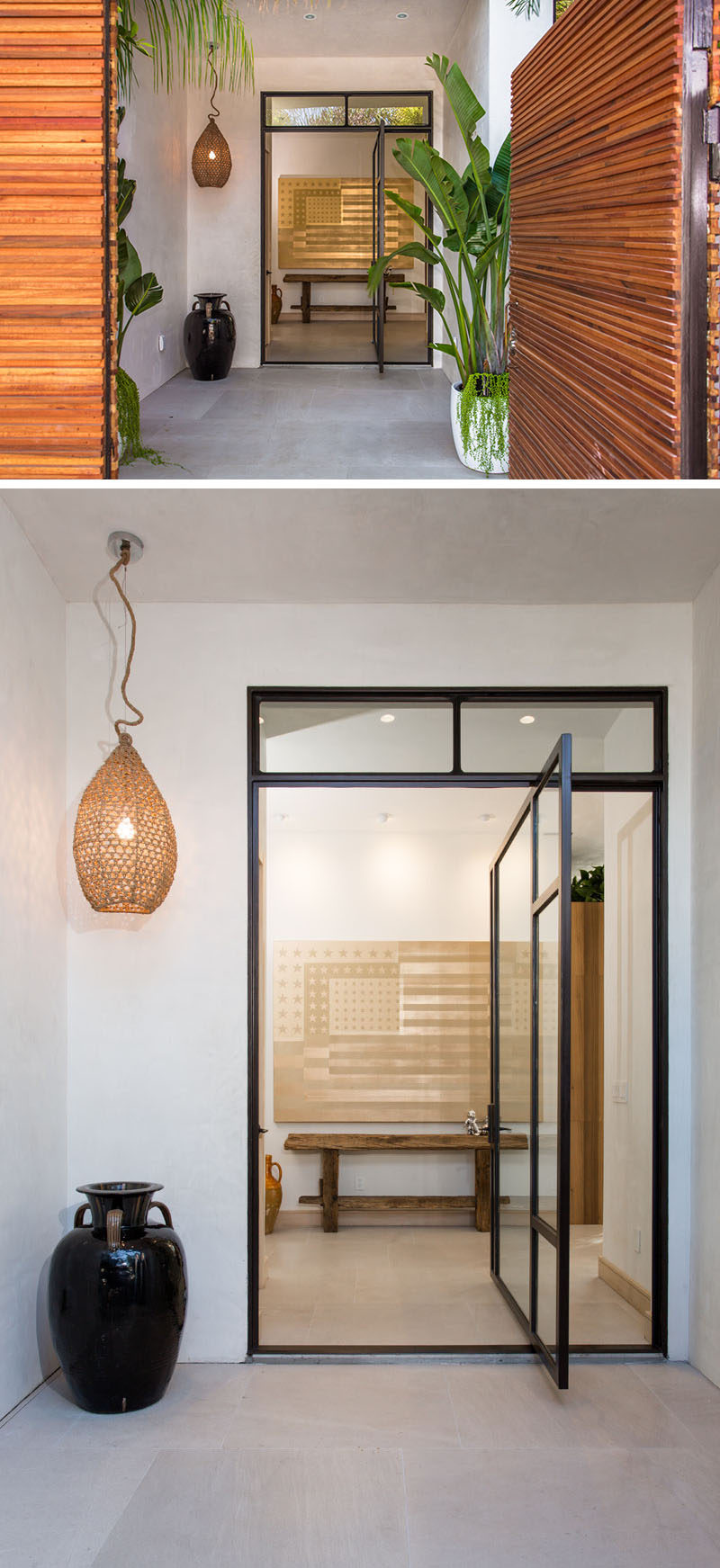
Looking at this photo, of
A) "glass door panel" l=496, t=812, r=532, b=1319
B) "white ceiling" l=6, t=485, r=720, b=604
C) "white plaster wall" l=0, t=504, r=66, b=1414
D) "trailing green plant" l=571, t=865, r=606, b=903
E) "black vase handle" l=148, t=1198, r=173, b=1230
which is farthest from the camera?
"trailing green plant" l=571, t=865, r=606, b=903

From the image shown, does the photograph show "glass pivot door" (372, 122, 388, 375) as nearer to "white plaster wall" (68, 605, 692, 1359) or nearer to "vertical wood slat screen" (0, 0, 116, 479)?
"vertical wood slat screen" (0, 0, 116, 479)

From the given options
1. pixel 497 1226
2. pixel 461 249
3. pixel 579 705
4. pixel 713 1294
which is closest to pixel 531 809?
pixel 579 705

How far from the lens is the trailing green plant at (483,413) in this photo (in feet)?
4.78

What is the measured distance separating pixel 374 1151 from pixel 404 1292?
74.0 inches

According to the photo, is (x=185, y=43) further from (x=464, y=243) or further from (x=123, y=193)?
(x=464, y=243)

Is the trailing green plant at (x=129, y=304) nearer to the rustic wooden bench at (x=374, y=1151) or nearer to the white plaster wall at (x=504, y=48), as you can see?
the white plaster wall at (x=504, y=48)

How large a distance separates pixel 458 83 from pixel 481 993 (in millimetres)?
7635

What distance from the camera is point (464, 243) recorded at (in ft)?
4.99

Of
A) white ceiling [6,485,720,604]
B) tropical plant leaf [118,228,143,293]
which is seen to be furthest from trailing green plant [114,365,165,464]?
white ceiling [6,485,720,604]

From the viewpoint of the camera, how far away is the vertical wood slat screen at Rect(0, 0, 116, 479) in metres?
1.53

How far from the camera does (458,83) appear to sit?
151 cm

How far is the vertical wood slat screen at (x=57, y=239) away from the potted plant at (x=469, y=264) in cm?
34

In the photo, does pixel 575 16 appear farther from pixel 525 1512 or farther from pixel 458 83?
pixel 525 1512

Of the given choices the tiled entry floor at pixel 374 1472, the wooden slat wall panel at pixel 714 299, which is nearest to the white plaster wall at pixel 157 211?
the wooden slat wall panel at pixel 714 299
